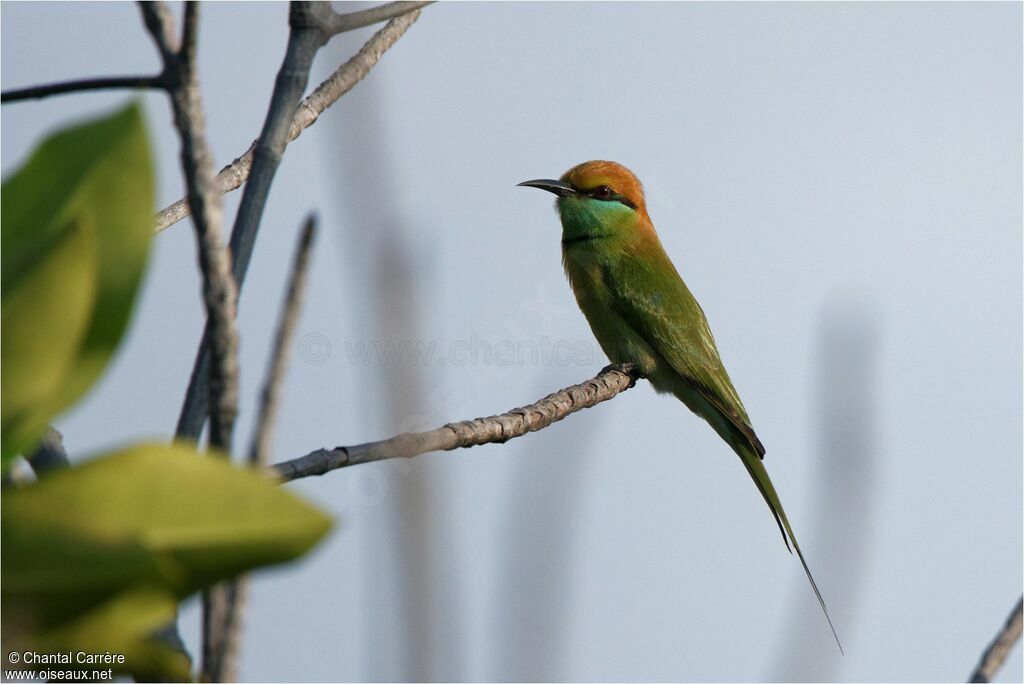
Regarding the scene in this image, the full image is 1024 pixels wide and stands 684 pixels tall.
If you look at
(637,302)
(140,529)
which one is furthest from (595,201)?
(140,529)

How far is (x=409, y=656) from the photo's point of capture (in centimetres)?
64

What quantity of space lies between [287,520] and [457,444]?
91cm

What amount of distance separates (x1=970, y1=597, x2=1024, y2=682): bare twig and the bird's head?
134 inches

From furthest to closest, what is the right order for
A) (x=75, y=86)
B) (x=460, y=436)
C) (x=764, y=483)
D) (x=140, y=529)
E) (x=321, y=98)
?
1. (x=764, y=483)
2. (x=321, y=98)
3. (x=460, y=436)
4. (x=75, y=86)
5. (x=140, y=529)

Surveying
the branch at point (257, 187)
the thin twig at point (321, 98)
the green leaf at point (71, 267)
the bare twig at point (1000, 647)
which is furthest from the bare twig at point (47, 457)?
the bare twig at point (1000, 647)

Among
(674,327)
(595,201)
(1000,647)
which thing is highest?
(595,201)

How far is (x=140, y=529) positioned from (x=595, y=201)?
4050 mm

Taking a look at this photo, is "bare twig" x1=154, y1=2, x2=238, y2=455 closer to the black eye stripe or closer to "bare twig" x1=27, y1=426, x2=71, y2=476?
"bare twig" x1=27, y1=426, x2=71, y2=476

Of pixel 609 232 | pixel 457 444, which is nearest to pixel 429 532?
pixel 457 444

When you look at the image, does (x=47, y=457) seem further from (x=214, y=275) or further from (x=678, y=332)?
(x=678, y=332)

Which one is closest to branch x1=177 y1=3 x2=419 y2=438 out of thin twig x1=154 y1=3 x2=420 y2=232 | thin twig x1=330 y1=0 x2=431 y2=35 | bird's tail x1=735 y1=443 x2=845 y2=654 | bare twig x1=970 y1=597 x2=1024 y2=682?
thin twig x1=330 y1=0 x2=431 y2=35

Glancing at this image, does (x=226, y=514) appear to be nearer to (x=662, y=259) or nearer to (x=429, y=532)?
(x=429, y=532)

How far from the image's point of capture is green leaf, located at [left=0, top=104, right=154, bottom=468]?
1.88 feet

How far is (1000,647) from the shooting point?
39.5 inches
